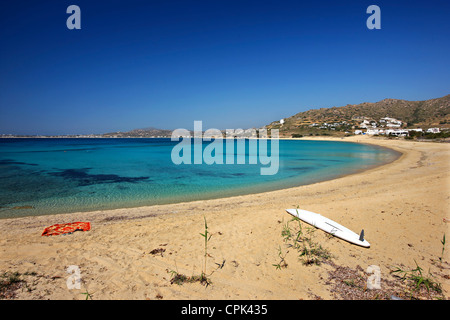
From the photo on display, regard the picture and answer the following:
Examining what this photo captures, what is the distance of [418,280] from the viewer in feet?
14.0

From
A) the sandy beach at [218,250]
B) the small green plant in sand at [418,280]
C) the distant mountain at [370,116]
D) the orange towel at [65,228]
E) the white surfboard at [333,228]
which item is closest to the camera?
the small green plant in sand at [418,280]

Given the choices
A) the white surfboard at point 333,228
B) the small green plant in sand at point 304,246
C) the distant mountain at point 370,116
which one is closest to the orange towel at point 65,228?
the small green plant in sand at point 304,246

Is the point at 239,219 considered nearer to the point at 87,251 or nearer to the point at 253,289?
the point at 253,289

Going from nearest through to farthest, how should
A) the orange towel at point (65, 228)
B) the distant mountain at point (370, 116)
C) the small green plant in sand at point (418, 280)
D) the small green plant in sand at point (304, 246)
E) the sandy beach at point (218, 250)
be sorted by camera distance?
the small green plant in sand at point (418, 280) < the sandy beach at point (218, 250) < the small green plant in sand at point (304, 246) < the orange towel at point (65, 228) < the distant mountain at point (370, 116)

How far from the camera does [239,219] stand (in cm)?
813

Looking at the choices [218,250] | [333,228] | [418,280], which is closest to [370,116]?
[333,228]

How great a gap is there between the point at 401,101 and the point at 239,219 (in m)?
189

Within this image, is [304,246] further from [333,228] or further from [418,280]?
[418,280]

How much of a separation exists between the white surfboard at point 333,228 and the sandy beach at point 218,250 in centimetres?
23

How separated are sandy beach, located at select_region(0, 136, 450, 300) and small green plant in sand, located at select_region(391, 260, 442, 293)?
16 centimetres

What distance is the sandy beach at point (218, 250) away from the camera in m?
4.25

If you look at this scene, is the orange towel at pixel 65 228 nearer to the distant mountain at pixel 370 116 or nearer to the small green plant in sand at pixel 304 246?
the small green plant in sand at pixel 304 246

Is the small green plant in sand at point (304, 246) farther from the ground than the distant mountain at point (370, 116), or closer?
closer
